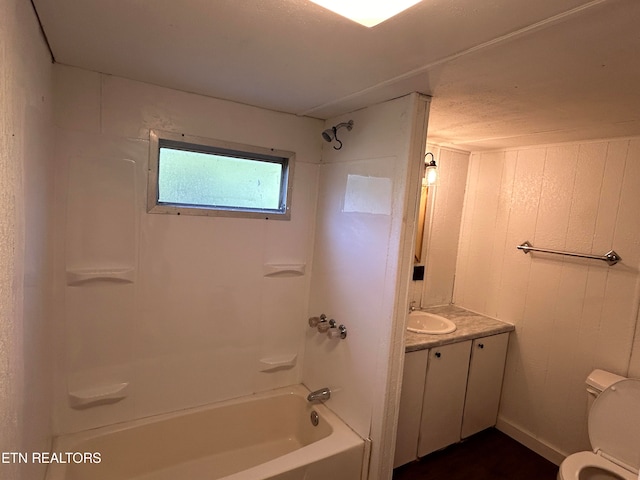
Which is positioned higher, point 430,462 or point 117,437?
point 117,437

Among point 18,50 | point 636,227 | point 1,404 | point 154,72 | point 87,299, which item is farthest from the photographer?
point 636,227

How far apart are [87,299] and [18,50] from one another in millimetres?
1229

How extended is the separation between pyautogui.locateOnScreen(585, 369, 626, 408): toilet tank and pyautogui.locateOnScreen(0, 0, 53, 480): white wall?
261 cm

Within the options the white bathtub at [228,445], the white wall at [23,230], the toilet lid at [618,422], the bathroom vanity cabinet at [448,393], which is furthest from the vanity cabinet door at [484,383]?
the white wall at [23,230]

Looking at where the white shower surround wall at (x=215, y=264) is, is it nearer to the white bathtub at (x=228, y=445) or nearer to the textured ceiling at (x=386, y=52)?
the white bathtub at (x=228, y=445)

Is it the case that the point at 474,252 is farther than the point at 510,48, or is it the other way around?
the point at 474,252

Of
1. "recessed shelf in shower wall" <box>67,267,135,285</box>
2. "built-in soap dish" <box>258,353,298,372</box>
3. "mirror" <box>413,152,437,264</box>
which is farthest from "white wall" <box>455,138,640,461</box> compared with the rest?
"recessed shelf in shower wall" <box>67,267,135,285</box>

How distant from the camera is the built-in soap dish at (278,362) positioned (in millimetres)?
2322

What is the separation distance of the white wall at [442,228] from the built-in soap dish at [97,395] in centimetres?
206

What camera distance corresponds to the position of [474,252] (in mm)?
2936

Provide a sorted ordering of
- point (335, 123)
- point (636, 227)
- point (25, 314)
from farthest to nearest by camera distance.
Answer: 1. point (335, 123)
2. point (636, 227)
3. point (25, 314)

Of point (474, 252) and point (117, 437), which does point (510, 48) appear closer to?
point (474, 252)

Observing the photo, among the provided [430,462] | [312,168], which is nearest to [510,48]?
[312,168]

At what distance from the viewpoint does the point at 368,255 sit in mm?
1912
